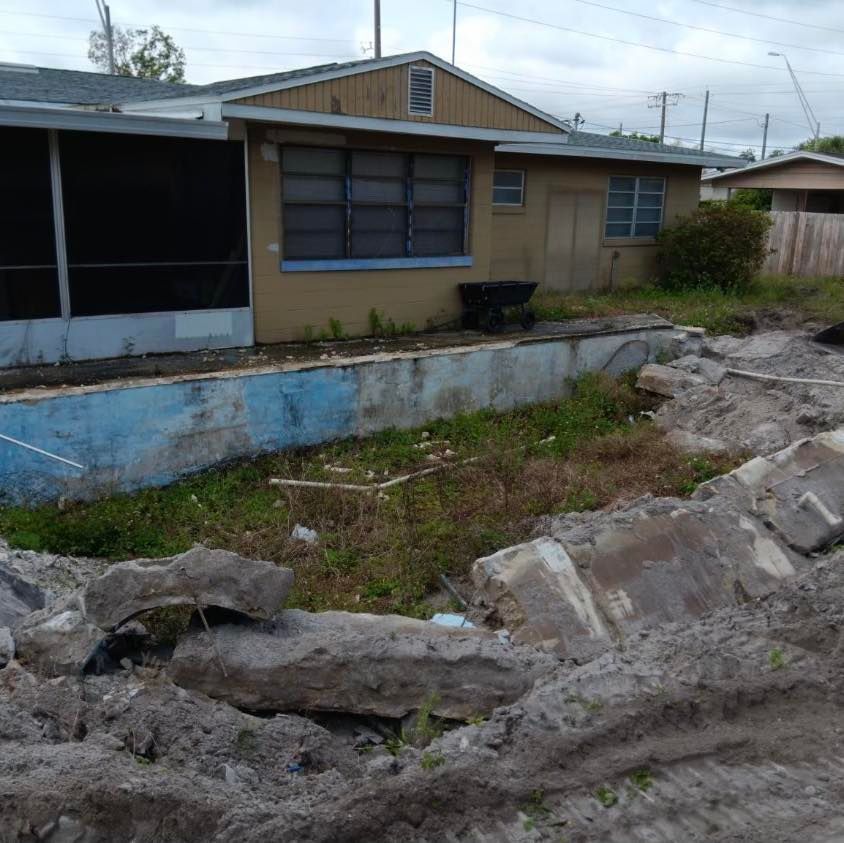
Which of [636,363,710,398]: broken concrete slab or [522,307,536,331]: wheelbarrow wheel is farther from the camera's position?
[522,307,536,331]: wheelbarrow wheel

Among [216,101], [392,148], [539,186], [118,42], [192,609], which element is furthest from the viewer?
[118,42]

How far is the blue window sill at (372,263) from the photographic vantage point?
11664mm

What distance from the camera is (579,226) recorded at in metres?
17.2

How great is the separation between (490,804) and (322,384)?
6686 mm

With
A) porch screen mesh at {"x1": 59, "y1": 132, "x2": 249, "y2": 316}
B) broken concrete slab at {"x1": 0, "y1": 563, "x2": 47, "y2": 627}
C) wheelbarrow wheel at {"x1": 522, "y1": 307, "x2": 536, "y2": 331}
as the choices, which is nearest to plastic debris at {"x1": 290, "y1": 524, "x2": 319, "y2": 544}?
broken concrete slab at {"x1": 0, "y1": 563, "x2": 47, "y2": 627}

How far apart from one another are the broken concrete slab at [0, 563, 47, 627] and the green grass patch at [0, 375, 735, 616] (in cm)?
86

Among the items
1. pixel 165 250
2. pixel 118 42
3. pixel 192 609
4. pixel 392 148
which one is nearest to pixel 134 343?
pixel 165 250

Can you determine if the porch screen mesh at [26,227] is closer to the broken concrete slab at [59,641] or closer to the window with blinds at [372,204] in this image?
the window with blinds at [372,204]

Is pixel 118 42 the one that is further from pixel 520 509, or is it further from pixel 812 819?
pixel 812 819

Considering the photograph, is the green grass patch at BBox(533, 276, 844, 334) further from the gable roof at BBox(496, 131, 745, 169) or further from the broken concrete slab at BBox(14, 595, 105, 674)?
the broken concrete slab at BBox(14, 595, 105, 674)

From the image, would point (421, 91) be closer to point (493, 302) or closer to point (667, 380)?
point (493, 302)

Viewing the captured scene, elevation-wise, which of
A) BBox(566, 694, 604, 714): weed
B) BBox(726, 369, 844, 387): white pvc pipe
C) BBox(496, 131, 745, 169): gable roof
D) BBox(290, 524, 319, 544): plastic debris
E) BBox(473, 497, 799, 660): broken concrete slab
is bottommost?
BBox(290, 524, 319, 544): plastic debris

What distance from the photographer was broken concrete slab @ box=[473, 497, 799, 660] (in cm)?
607

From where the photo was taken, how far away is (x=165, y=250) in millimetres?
10477
